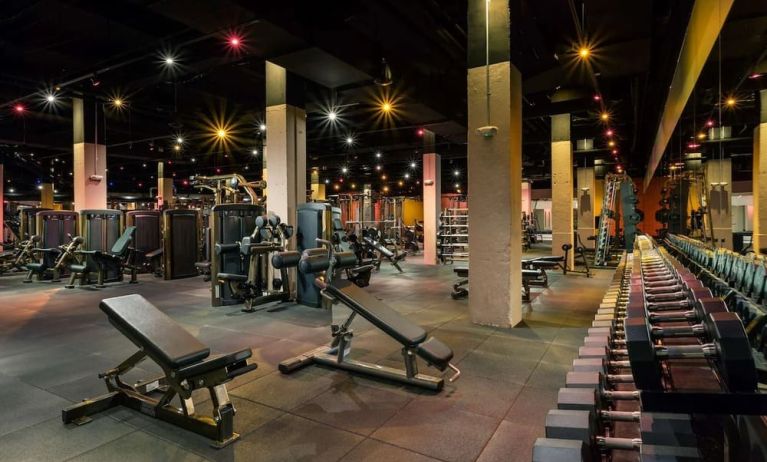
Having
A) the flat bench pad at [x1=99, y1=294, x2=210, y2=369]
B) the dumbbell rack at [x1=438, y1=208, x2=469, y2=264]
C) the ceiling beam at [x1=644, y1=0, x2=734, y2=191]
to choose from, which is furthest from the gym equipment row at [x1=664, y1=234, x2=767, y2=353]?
the dumbbell rack at [x1=438, y1=208, x2=469, y2=264]

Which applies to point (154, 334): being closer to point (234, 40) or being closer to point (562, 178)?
point (234, 40)

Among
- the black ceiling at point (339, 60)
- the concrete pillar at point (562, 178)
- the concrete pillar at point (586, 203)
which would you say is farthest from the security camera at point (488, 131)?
the concrete pillar at point (586, 203)

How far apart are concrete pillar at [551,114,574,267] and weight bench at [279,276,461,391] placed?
819cm

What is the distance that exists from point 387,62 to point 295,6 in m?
1.75

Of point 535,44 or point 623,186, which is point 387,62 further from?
point 623,186

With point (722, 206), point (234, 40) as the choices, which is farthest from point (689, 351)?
point (722, 206)

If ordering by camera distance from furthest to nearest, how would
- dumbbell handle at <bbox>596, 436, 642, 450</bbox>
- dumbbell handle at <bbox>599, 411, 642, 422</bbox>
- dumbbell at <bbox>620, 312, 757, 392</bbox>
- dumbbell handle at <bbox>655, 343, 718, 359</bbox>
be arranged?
1. dumbbell handle at <bbox>599, 411, 642, 422</bbox>
2. dumbbell handle at <bbox>596, 436, 642, 450</bbox>
3. dumbbell handle at <bbox>655, 343, 718, 359</bbox>
4. dumbbell at <bbox>620, 312, 757, 392</bbox>

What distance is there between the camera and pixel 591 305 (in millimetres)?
5848

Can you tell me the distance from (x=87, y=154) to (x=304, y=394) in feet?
31.0

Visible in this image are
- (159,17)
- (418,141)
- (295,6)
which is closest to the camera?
(295,6)

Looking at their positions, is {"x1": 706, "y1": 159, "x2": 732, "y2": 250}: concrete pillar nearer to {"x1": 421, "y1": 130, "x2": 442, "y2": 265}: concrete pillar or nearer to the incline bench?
{"x1": 421, "y1": 130, "x2": 442, "y2": 265}: concrete pillar

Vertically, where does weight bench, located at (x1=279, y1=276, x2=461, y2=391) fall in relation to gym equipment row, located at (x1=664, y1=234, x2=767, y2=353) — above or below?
below

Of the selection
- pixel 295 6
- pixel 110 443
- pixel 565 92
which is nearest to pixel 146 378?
pixel 110 443

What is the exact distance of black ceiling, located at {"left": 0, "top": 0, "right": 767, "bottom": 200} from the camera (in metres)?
5.25
